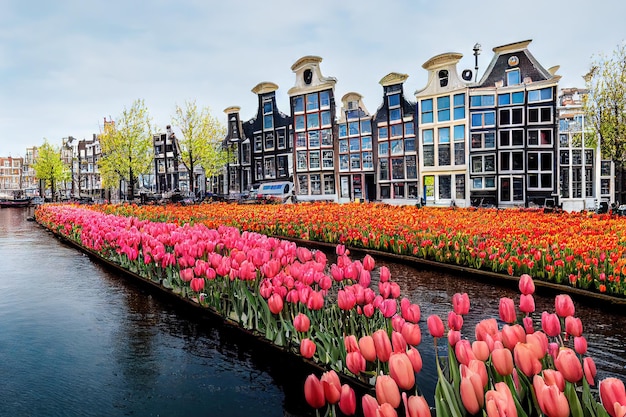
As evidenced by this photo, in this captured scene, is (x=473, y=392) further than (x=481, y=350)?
No

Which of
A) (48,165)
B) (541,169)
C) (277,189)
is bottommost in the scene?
(277,189)

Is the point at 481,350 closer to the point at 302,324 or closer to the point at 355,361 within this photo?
the point at 355,361

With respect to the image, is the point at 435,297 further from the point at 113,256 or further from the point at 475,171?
the point at 475,171

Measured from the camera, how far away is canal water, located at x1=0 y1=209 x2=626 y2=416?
422 cm

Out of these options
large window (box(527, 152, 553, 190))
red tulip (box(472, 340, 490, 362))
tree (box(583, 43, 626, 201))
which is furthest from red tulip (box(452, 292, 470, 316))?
large window (box(527, 152, 553, 190))

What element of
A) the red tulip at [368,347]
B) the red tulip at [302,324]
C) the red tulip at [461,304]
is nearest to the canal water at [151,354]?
the red tulip at [302,324]

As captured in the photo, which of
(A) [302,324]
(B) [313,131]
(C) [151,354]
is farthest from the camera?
(B) [313,131]

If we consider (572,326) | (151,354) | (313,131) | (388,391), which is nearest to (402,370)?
(388,391)

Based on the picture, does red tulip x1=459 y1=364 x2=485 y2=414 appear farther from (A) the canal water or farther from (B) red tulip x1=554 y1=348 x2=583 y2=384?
(A) the canal water

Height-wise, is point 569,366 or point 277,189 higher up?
point 277,189

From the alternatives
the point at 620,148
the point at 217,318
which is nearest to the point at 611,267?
the point at 217,318

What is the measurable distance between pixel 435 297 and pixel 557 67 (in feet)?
122

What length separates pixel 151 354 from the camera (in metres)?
5.41

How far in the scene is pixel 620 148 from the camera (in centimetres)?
2550
